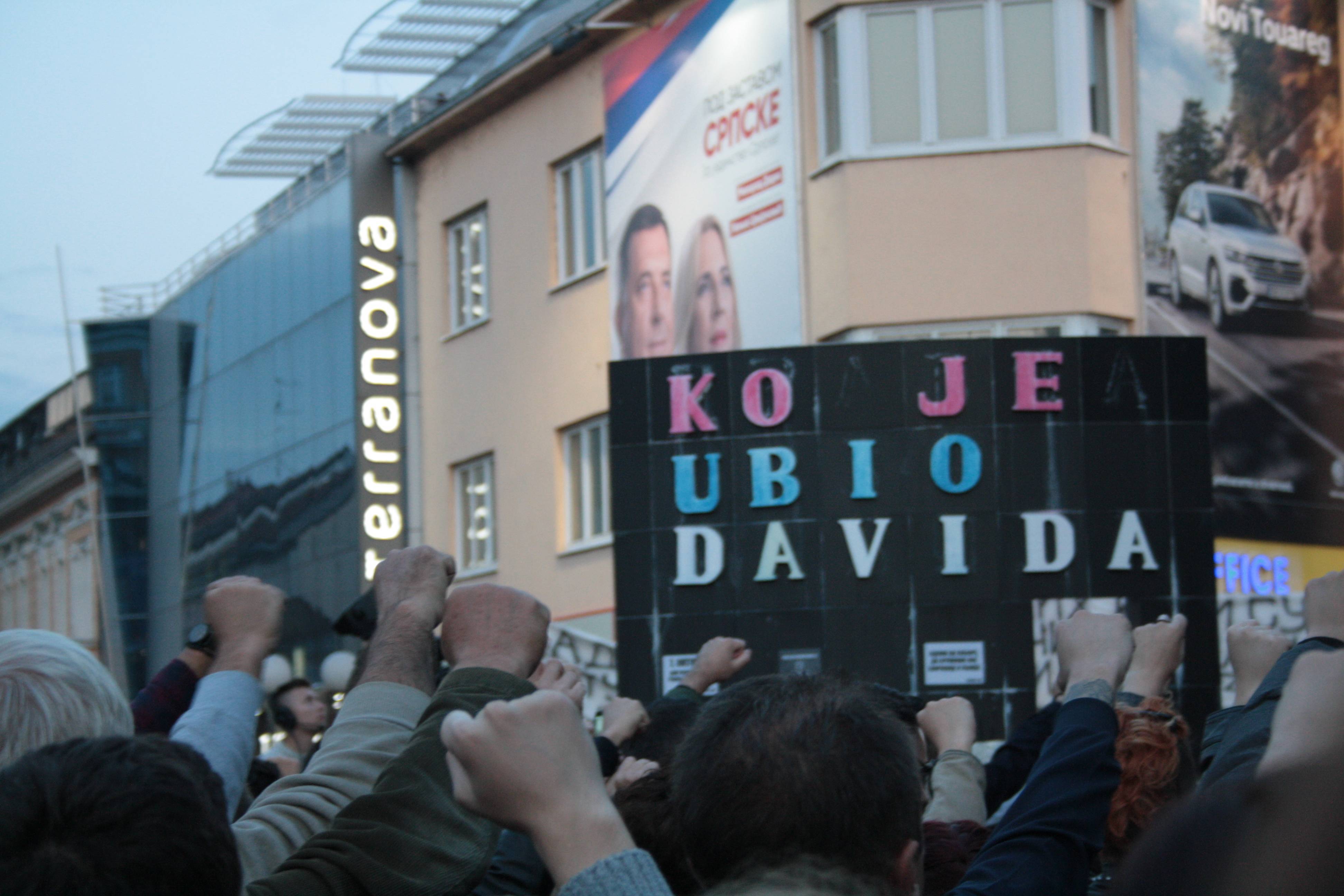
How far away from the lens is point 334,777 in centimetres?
302

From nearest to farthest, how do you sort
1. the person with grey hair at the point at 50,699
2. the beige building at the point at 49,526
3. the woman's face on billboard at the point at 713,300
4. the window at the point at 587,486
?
the person with grey hair at the point at 50,699
the woman's face on billboard at the point at 713,300
the window at the point at 587,486
the beige building at the point at 49,526

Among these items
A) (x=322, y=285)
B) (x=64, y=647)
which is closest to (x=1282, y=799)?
(x=64, y=647)

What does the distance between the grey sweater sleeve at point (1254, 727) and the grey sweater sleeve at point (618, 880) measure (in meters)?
1.04

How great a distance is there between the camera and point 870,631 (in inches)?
468

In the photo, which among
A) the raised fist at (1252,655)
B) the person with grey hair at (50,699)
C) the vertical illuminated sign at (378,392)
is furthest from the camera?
the vertical illuminated sign at (378,392)

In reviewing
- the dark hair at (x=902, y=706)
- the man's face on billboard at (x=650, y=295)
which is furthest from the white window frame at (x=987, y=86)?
the dark hair at (x=902, y=706)

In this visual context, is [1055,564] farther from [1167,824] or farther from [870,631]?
[1167,824]

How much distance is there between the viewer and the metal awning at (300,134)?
105ft

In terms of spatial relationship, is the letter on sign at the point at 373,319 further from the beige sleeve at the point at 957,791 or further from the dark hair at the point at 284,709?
the beige sleeve at the point at 957,791

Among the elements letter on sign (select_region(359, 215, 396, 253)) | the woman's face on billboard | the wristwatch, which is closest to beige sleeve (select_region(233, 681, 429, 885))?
the wristwatch

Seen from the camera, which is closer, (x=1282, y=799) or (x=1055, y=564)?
(x=1282, y=799)

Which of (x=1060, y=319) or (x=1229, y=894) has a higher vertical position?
(x=1060, y=319)

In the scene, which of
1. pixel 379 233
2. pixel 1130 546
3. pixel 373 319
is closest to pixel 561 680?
pixel 1130 546

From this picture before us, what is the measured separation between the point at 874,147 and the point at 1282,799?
1566cm
